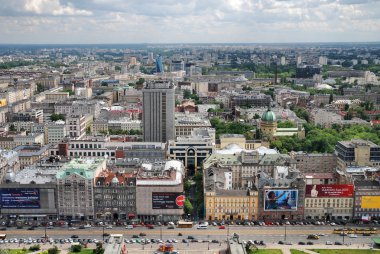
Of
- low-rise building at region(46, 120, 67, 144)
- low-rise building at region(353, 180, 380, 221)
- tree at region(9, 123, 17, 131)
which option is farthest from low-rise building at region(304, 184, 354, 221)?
tree at region(9, 123, 17, 131)

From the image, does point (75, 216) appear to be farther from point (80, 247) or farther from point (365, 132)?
point (365, 132)

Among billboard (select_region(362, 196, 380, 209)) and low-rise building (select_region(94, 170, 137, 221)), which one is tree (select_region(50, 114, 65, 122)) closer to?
low-rise building (select_region(94, 170, 137, 221))

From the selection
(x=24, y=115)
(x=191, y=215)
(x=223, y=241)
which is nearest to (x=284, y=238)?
(x=223, y=241)

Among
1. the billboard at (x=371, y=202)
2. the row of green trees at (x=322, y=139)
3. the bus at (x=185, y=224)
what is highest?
the row of green trees at (x=322, y=139)

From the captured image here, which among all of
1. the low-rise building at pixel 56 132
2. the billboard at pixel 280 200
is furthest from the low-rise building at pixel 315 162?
the low-rise building at pixel 56 132

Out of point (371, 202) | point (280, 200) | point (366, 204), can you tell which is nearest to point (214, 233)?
point (280, 200)

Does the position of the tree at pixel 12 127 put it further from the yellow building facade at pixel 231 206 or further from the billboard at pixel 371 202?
the billboard at pixel 371 202
